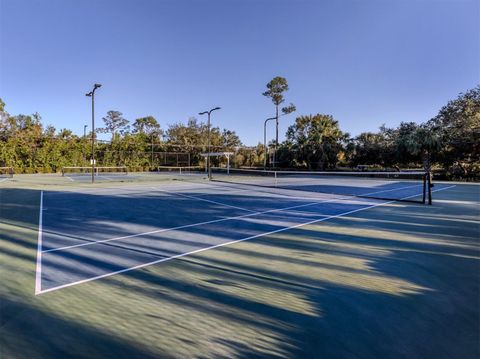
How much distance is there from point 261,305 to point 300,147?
35240 mm

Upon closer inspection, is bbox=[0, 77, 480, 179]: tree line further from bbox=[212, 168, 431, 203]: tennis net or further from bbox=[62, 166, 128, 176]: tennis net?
bbox=[212, 168, 431, 203]: tennis net

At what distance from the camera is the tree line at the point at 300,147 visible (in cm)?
2775

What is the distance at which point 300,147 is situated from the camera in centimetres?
3703

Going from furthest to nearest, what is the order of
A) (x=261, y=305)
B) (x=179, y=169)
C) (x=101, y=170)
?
(x=179, y=169) < (x=101, y=170) < (x=261, y=305)

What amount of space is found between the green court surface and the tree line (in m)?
24.8

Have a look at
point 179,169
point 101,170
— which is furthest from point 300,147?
point 101,170

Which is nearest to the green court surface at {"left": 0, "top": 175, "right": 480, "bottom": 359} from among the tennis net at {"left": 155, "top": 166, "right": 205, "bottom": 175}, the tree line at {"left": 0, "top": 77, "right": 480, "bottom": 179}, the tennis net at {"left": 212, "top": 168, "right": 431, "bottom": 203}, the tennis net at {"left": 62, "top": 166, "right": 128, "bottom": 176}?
the tennis net at {"left": 212, "top": 168, "right": 431, "bottom": 203}

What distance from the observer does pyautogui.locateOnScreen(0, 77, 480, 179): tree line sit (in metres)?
27.8

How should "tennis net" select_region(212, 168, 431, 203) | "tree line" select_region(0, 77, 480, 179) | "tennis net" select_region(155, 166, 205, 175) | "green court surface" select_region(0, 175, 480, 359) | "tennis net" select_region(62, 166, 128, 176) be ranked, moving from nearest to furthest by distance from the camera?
"green court surface" select_region(0, 175, 480, 359) → "tennis net" select_region(212, 168, 431, 203) → "tree line" select_region(0, 77, 480, 179) → "tennis net" select_region(62, 166, 128, 176) → "tennis net" select_region(155, 166, 205, 175)

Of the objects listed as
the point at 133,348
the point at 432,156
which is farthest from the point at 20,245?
the point at 432,156

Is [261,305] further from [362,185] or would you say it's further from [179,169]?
[179,169]

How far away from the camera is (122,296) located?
3.27 m

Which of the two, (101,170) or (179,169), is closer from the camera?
(101,170)

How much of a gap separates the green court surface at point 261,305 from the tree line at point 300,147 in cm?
2483
